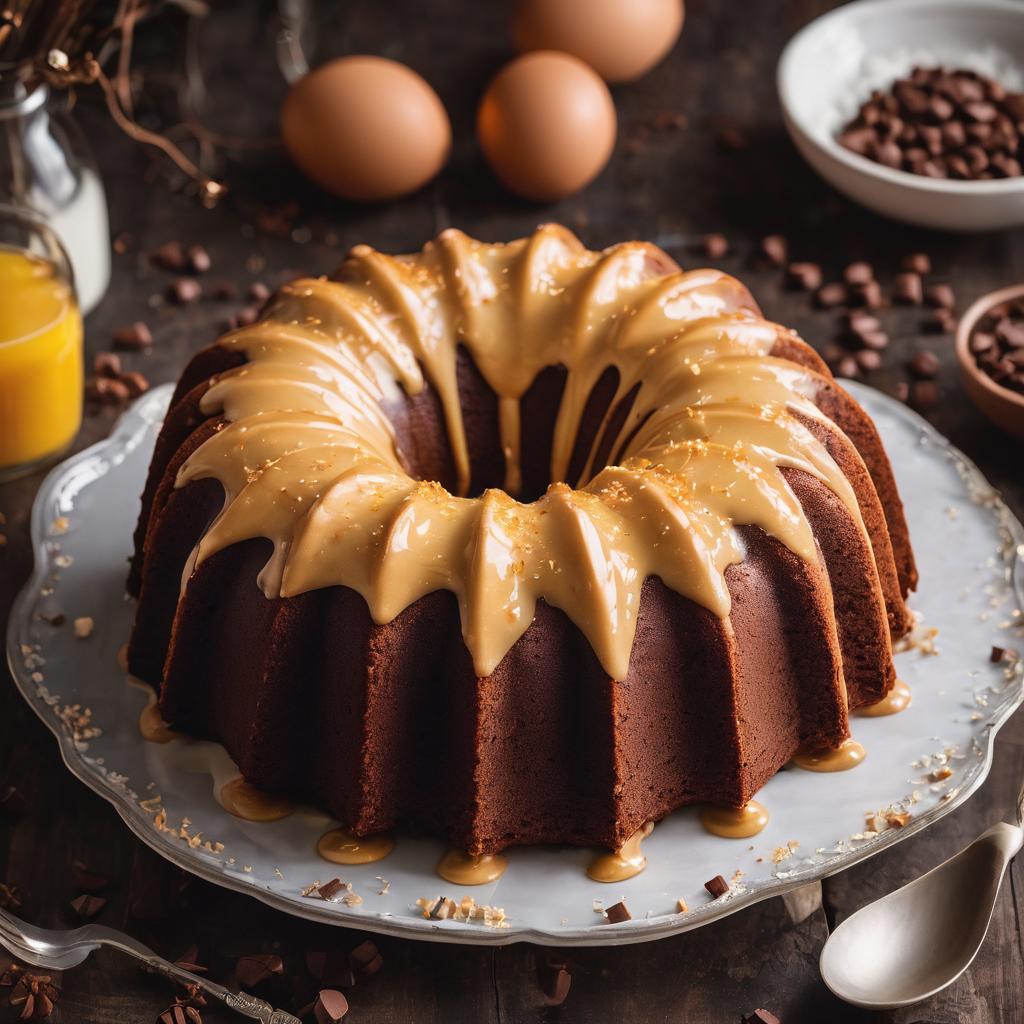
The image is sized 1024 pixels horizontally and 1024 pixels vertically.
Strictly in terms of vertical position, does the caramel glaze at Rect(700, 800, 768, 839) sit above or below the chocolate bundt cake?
below

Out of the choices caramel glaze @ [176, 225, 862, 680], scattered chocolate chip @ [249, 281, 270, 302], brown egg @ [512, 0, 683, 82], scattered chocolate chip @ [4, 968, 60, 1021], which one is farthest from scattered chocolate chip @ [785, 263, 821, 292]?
scattered chocolate chip @ [4, 968, 60, 1021]

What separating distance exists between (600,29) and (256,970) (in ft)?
8.53

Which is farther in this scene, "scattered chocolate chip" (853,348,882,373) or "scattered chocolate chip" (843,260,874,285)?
"scattered chocolate chip" (843,260,874,285)

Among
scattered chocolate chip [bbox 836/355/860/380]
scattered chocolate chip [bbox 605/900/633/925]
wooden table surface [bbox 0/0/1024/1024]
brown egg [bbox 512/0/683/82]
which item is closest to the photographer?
scattered chocolate chip [bbox 605/900/633/925]

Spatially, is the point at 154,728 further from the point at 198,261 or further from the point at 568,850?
the point at 198,261

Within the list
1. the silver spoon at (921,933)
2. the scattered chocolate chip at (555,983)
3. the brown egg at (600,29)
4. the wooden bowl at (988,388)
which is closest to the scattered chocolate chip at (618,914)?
the scattered chocolate chip at (555,983)

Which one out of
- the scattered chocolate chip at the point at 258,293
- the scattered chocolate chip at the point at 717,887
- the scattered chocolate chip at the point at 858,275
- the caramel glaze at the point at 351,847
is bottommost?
the scattered chocolate chip at the point at 858,275

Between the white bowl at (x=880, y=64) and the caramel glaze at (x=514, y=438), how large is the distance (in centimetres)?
112

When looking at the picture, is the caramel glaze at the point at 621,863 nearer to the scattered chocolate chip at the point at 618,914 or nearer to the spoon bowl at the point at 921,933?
the scattered chocolate chip at the point at 618,914

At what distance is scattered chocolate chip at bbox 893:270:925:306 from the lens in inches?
138

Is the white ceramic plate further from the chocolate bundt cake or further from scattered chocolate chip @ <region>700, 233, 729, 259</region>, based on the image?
scattered chocolate chip @ <region>700, 233, 729, 259</region>

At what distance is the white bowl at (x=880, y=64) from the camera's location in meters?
3.59

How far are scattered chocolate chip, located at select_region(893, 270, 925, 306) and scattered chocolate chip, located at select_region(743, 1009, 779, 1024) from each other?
1.90 metres

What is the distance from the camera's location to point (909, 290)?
3508 millimetres
